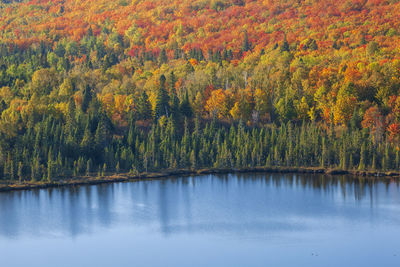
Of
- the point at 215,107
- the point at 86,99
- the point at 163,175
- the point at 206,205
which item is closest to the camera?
the point at 206,205

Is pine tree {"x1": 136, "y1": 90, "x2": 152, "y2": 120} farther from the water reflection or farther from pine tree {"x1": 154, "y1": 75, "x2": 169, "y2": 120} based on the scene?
the water reflection

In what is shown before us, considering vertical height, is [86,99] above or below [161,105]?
above

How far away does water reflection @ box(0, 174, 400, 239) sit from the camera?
6475cm

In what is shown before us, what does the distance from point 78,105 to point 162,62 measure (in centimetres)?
5214

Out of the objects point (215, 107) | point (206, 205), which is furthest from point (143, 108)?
point (206, 205)

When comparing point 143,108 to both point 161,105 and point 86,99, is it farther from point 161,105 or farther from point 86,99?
point 86,99

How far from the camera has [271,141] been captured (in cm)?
9888

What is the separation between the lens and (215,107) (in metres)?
116

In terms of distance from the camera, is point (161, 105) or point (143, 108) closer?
point (161, 105)

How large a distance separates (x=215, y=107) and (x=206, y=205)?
143ft

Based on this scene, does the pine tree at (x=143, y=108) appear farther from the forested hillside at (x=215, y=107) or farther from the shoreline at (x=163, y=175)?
the shoreline at (x=163, y=175)

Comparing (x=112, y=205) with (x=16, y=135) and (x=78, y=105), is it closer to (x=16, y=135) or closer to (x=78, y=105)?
(x=16, y=135)

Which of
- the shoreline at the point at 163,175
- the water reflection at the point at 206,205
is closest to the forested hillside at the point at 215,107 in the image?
the shoreline at the point at 163,175

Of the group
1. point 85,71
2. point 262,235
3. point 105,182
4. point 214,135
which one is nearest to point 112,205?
point 105,182
